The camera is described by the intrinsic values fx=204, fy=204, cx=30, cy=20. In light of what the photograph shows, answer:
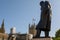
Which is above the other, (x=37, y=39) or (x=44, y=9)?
(x=44, y=9)

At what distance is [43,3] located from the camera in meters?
12.8

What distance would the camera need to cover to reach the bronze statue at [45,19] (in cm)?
1256

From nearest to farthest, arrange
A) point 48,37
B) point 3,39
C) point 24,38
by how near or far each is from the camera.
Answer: point 48,37, point 24,38, point 3,39

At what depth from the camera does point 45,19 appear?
41.8 feet

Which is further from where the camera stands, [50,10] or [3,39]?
[3,39]

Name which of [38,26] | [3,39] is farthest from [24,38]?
[38,26]

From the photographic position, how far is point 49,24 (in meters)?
12.6

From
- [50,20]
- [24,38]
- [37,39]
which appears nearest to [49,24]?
[50,20]

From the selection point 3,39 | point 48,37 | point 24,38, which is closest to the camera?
point 48,37

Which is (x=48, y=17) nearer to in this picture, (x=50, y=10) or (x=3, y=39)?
(x=50, y=10)

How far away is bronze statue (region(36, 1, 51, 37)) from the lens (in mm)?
12562

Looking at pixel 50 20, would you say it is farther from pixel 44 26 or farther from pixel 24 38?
pixel 24 38

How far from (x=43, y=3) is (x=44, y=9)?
0.39 metres

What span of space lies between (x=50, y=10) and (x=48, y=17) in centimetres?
45
